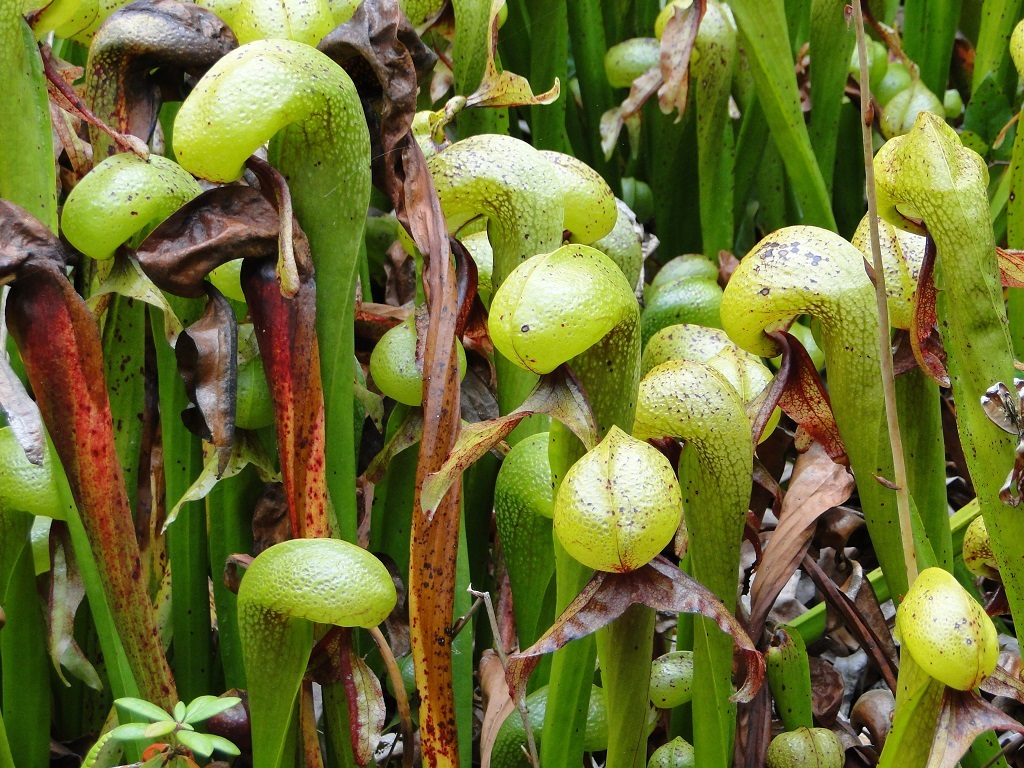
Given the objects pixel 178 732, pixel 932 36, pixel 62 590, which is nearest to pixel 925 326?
pixel 178 732

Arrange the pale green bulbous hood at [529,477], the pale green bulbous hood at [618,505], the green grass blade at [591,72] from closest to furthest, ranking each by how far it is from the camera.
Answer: the pale green bulbous hood at [618,505], the pale green bulbous hood at [529,477], the green grass blade at [591,72]

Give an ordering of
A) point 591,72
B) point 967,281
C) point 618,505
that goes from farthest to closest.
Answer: point 591,72 < point 967,281 < point 618,505

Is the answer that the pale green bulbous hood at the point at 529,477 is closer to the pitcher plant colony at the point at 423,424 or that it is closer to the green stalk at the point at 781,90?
the pitcher plant colony at the point at 423,424

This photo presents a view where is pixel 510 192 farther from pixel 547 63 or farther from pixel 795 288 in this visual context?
pixel 547 63

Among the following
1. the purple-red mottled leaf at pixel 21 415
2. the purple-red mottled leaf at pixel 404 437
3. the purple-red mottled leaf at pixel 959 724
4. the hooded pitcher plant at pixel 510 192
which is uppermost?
the hooded pitcher plant at pixel 510 192

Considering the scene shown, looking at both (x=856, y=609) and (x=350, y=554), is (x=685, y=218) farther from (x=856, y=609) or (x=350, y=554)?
(x=350, y=554)

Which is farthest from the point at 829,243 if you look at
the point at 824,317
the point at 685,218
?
the point at 685,218

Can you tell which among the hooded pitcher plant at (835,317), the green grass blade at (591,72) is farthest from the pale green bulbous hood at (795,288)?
the green grass blade at (591,72)
